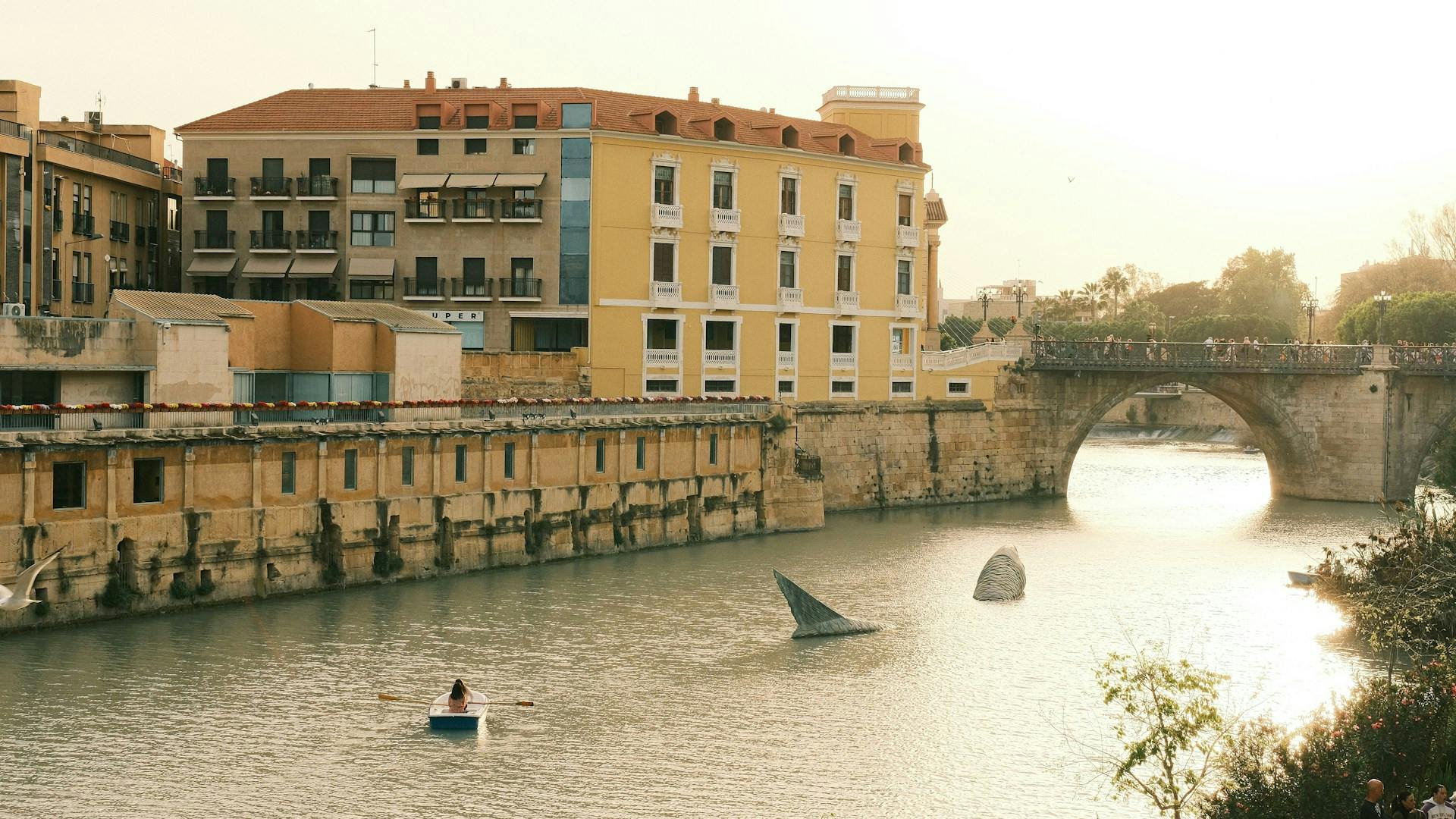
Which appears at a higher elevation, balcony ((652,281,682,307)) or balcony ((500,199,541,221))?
balcony ((500,199,541,221))

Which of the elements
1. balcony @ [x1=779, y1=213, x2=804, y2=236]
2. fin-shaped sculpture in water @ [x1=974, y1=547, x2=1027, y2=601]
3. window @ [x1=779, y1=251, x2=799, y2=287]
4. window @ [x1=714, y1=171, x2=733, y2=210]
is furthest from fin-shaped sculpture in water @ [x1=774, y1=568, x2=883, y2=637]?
balcony @ [x1=779, y1=213, x2=804, y2=236]

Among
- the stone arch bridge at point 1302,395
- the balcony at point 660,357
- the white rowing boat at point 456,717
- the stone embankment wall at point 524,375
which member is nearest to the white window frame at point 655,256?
the balcony at point 660,357

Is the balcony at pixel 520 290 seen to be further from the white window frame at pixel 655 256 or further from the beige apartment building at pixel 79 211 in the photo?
the beige apartment building at pixel 79 211

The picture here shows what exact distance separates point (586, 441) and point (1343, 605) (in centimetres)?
2510

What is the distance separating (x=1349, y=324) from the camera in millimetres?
110688

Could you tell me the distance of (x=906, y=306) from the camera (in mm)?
74812

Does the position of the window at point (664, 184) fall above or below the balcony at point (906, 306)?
above

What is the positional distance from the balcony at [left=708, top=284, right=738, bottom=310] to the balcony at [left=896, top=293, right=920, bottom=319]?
992 centimetres

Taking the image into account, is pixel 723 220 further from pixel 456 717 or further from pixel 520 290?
pixel 456 717

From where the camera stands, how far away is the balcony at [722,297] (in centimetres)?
6769

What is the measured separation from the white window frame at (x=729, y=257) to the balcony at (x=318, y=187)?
16035mm

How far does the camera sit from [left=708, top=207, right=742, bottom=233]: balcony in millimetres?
67562

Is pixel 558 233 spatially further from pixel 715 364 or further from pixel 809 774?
pixel 809 774

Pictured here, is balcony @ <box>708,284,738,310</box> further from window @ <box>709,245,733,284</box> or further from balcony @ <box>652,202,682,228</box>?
balcony @ <box>652,202,682,228</box>
